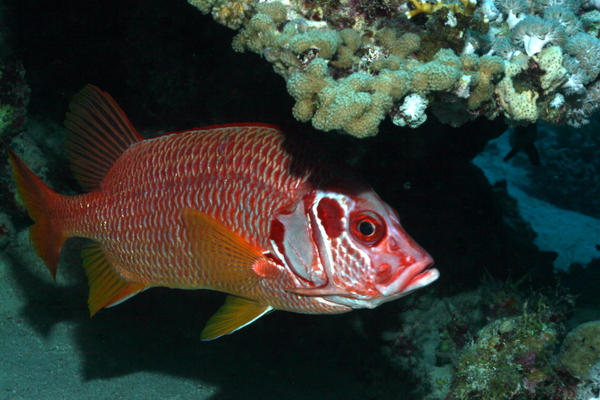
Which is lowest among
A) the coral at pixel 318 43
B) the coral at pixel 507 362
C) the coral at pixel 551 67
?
the coral at pixel 507 362

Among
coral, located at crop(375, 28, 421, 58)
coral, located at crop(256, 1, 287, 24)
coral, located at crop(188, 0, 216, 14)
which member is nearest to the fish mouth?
coral, located at crop(375, 28, 421, 58)

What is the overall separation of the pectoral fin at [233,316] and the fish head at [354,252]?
45 cm

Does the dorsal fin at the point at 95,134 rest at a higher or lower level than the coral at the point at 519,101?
lower

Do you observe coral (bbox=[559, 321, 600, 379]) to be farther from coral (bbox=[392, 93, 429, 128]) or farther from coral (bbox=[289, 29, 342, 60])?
coral (bbox=[289, 29, 342, 60])

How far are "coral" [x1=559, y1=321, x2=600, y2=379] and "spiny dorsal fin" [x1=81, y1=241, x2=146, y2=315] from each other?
10.5ft

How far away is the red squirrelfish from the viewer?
221cm

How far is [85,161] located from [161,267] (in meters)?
1.05

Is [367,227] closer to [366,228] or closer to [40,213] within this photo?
[366,228]

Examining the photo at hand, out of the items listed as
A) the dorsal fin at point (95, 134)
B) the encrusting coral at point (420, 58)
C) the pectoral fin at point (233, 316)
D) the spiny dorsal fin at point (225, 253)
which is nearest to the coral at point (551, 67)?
the encrusting coral at point (420, 58)

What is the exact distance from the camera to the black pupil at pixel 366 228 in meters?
2.19

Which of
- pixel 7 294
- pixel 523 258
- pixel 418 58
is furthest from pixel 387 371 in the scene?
pixel 7 294

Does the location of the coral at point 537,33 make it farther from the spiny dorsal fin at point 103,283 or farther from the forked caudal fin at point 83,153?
the spiny dorsal fin at point 103,283

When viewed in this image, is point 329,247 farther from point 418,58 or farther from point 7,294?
point 7,294

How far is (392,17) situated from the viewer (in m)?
2.36
